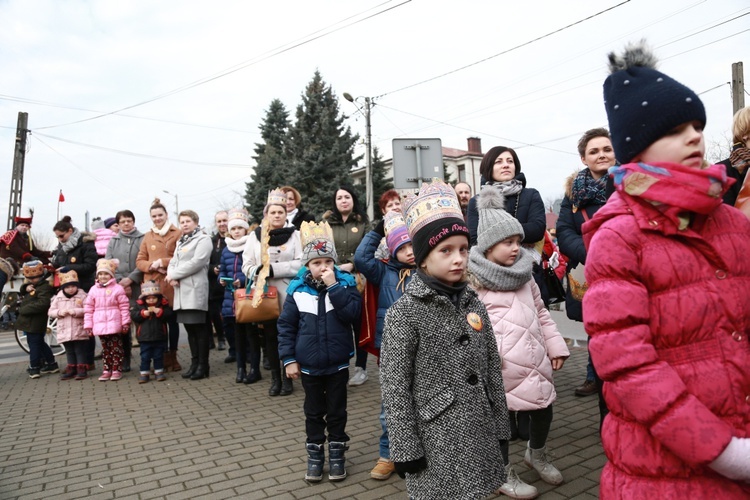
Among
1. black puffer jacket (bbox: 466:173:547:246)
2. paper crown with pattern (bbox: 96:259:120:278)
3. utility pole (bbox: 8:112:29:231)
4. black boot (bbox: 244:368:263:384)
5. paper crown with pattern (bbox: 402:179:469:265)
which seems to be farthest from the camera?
utility pole (bbox: 8:112:29:231)

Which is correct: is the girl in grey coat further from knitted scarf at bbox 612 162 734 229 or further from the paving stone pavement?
the paving stone pavement

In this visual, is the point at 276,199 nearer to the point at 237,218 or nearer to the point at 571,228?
the point at 237,218

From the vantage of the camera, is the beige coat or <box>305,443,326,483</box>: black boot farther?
the beige coat

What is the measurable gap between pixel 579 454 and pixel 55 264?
8.50m

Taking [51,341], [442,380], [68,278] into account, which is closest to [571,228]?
[442,380]

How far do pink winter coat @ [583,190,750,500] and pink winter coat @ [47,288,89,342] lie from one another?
8.28 meters

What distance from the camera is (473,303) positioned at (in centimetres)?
272

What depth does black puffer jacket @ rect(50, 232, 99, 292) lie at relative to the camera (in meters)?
9.05

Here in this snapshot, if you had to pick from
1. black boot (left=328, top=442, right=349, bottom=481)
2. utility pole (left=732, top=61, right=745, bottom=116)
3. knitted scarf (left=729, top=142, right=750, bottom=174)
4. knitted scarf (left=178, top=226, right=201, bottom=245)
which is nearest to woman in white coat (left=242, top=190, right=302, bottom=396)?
knitted scarf (left=178, top=226, right=201, bottom=245)

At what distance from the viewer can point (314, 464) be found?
4039 millimetres

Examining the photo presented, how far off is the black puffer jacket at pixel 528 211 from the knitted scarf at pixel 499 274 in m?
0.97

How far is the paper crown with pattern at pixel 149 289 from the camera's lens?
796cm

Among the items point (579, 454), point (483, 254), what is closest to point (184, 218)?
point (483, 254)

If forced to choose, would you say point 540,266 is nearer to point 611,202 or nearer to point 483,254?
point 483,254
